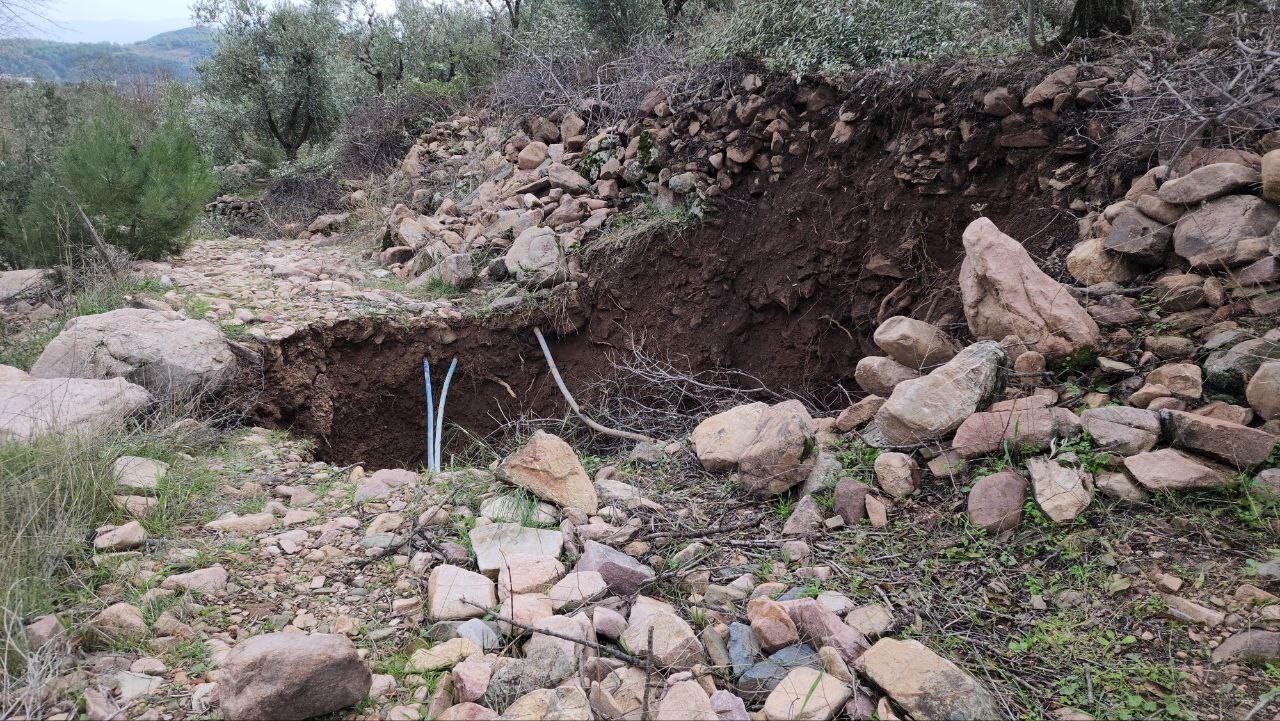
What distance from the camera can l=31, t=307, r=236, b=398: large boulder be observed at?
11.4 feet

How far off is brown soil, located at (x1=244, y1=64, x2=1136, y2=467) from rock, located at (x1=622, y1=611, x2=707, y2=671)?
2263 millimetres

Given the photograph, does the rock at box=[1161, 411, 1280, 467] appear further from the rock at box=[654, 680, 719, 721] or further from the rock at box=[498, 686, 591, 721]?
the rock at box=[498, 686, 591, 721]

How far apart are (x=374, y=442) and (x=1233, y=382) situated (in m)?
4.42

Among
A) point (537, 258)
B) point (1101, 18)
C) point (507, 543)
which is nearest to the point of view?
point (507, 543)

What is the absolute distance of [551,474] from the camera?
9.05 ft

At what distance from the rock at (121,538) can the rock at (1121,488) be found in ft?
10.2

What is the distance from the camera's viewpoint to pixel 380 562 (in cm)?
243

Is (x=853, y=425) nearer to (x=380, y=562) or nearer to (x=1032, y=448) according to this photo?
(x=1032, y=448)

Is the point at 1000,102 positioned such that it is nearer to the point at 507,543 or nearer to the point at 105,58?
the point at 507,543

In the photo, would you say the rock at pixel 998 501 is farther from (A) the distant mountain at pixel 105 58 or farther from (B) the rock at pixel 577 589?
(A) the distant mountain at pixel 105 58

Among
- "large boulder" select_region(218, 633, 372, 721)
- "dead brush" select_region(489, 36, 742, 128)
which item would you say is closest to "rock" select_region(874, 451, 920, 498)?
"large boulder" select_region(218, 633, 372, 721)

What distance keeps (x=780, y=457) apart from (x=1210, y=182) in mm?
1912

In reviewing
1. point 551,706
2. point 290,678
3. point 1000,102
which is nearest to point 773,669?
point 551,706

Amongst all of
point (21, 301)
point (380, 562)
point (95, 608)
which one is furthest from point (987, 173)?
point (21, 301)
